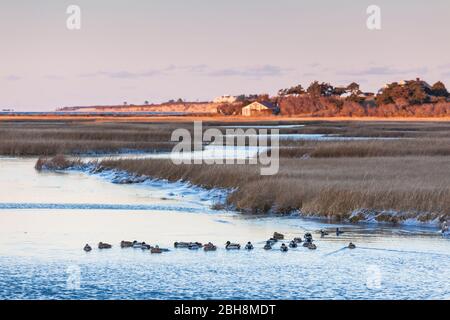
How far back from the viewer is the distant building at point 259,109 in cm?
15550

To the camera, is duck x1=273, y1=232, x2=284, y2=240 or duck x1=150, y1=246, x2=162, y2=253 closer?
duck x1=150, y1=246, x2=162, y2=253

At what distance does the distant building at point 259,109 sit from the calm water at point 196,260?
427 ft

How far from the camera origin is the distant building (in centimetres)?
15550

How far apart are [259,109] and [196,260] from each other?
460 ft

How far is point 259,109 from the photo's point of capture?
156625 millimetres

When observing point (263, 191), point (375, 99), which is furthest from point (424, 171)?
point (375, 99)

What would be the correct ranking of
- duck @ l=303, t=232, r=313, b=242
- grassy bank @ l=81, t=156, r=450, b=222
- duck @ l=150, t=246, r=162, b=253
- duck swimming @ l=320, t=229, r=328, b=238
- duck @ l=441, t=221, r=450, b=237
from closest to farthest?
duck @ l=150, t=246, r=162, b=253 < duck @ l=303, t=232, r=313, b=242 < duck swimming @ l=320, t=229, r=328, b=238 < duck @ l=441, t=221, r=450, b=237 < grassy bank @ l=81, t=156, r=450, b=222

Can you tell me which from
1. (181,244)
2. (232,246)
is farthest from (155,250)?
(232,246)

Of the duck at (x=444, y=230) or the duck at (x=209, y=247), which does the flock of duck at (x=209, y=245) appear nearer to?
the duck at (x=209, y=247)

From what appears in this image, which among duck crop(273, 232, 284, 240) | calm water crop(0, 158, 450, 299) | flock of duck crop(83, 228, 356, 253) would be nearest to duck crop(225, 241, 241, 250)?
flock of duck crop(83, 228, 356, 253)

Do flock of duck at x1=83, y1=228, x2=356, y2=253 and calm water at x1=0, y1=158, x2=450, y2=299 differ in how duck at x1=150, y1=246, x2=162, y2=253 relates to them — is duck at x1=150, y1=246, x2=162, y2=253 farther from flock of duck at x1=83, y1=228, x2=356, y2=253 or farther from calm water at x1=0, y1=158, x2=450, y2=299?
calm water at x1=0, y1=158, x2=450, y2=299

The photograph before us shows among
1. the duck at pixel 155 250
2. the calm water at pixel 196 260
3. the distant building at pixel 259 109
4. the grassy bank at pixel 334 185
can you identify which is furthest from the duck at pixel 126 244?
the distant building at pixel 259 109

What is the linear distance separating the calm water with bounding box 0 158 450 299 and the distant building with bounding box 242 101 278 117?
427 ft

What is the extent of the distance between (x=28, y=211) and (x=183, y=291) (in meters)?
11.3
